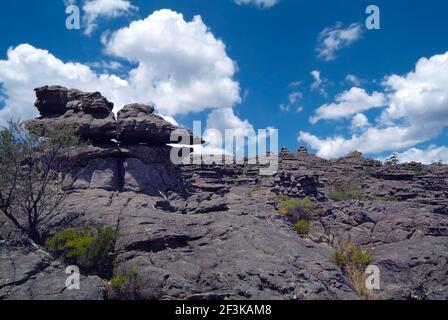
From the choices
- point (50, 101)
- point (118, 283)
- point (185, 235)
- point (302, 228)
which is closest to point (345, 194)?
point (302, 228)

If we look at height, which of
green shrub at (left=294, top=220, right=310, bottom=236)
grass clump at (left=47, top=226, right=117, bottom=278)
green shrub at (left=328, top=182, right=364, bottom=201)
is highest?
green shrub at (left=328, top=182, right=364, bottom=201)

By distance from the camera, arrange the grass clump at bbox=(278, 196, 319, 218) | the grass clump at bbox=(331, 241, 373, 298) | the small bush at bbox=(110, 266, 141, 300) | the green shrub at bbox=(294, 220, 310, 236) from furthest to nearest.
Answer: the grass clump at bbox=(278, 196, 319, 218) → the green shrub at bbox=(294, 220, 310, 236) → the grass clump at bbox=(331, 241, 373, 298) → the small bush at bbox=(110, 266, 141, 300)

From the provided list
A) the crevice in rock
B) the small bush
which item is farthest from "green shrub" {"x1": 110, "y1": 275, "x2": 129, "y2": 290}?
the crevice in rock

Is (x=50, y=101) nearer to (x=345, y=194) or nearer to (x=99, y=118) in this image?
(x=99, y=118)

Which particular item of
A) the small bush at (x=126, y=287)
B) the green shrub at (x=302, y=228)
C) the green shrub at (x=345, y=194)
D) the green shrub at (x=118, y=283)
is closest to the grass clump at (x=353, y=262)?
the green shrub at (x=302, y=228)

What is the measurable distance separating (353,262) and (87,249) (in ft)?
36.6

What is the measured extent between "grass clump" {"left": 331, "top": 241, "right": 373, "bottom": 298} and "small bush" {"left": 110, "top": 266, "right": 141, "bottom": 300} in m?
8.71

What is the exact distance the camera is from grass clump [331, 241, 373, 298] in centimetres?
1730

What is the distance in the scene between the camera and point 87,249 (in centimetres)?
1598

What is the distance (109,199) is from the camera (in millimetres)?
22562

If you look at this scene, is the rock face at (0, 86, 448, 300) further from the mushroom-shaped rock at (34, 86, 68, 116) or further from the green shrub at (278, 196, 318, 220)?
the green shrub at (278, 196, 318, 220)

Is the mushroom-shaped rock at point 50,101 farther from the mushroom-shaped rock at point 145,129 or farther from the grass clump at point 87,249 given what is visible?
the grass clump at point 87,249

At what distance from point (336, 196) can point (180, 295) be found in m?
30.9
